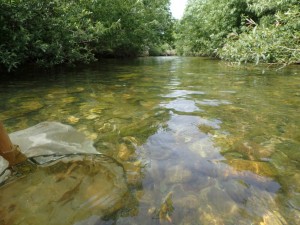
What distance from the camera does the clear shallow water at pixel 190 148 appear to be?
5.85ft

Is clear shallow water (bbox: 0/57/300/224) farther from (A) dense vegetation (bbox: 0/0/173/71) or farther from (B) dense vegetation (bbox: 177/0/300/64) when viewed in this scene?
(A) dense vegetation (bbox: 0/0/173/71)

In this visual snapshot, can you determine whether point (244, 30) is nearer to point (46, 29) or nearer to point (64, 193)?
point (46, 29)

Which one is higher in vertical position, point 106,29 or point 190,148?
point 106,29

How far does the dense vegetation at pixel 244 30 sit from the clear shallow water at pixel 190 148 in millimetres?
949

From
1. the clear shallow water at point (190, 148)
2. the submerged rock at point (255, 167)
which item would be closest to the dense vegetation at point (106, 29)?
the clear shallow water at point (190, 148)

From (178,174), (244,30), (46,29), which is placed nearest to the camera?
(178,174)

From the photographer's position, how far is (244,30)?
12828 millimetres

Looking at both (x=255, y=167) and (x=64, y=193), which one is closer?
(x=64, y=193)

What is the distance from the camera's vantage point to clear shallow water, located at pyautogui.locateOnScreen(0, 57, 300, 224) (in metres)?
1.78

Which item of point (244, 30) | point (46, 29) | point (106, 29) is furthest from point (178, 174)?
point (244, 30)

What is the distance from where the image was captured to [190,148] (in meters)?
2.77

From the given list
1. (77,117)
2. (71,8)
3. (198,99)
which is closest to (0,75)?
(71,8)

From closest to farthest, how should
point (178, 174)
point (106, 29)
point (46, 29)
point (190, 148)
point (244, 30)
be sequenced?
point (178, 174) < point (190, 148) < point (46, 29) < point (106, 29) < point (244, 30)

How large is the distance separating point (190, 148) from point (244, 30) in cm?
1189
